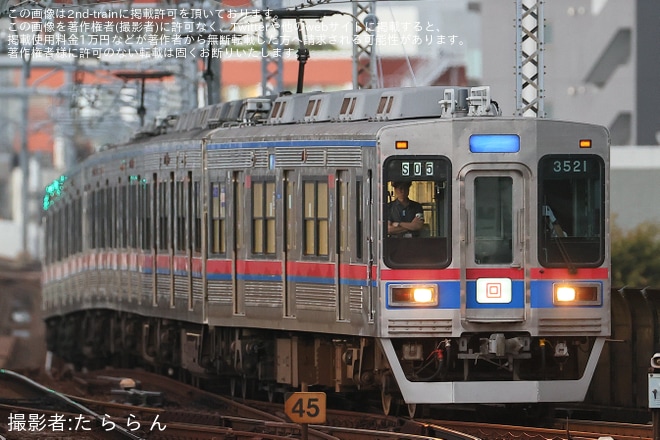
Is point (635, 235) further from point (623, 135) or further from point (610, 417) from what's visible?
point (610, 417)

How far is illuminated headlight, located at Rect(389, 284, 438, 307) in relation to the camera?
14453 mm

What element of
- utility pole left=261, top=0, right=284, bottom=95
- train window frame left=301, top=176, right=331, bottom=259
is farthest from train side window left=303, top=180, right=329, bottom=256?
utility pole left=261, top=0, right=284, bottom=95

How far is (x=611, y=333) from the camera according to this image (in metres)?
15.9

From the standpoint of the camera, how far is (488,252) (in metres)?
14.5

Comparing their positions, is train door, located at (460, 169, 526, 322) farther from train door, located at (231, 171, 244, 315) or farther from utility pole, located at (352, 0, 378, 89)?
utility pole, located at (352, 0, 378, 89)

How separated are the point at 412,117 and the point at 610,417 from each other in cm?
314

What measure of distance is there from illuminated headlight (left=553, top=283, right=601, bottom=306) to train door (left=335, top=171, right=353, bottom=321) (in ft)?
5.56

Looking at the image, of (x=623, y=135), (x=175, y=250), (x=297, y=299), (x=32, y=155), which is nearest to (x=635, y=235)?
(x=623, y=135)

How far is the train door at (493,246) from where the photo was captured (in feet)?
47.4

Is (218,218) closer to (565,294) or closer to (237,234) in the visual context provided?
(237,234)

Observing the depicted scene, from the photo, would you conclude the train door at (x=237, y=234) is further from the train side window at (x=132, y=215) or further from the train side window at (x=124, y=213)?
the train side window at (x=124, y=213)

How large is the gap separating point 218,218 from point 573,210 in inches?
159

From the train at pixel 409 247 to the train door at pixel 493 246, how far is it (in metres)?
0.01

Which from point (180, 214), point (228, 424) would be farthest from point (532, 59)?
point (228, 424)
